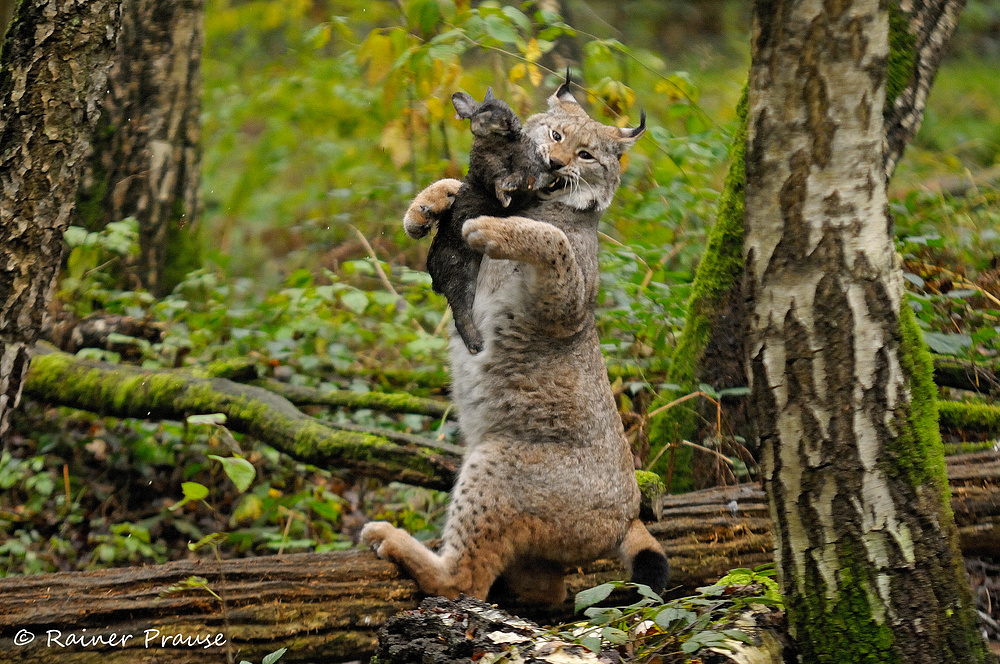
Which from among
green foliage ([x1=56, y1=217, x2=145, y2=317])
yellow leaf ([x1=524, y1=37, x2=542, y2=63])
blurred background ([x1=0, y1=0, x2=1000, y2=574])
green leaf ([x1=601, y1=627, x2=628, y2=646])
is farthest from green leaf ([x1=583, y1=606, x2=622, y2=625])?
green foliage ([x1=56, y1=217, x2=145, y2=317])

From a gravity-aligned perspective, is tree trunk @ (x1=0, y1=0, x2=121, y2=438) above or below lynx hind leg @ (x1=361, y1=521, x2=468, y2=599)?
above

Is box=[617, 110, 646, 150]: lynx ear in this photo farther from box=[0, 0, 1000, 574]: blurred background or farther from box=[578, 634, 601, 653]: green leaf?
box=[578, 634, 601, 653]: green leaf

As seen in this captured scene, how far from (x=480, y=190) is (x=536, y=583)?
1.86 metres

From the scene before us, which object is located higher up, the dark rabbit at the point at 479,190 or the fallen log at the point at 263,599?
the dark rabbit at the point at 479,190

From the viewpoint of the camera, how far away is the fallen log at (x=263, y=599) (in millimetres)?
2910

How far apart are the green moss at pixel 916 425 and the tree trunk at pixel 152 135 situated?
552cm

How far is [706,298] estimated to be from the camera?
476 cm

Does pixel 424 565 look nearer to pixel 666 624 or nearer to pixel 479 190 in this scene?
pixel 666 624

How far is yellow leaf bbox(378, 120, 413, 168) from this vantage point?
22.0 feet

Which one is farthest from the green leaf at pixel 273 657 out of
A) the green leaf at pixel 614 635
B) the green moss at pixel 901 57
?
the green moss at pixel 901 57

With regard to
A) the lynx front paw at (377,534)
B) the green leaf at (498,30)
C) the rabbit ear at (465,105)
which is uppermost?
the green leaf at (498,30)

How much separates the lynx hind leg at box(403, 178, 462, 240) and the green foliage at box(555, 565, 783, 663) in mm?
1916

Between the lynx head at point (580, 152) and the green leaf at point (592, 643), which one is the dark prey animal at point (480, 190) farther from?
the green leaf at point (592, 643)

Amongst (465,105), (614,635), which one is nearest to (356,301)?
(465,105)
